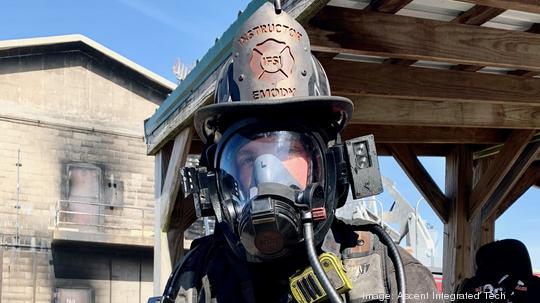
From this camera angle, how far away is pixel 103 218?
66.4 feet

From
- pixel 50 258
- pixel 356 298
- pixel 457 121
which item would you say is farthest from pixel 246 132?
pixel 50 258

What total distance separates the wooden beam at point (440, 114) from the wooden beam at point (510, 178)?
0.53m

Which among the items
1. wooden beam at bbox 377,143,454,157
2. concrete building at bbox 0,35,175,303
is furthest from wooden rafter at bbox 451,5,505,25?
concrete building at bbox 0,35,175,303

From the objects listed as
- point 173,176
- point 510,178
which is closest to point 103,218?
point 510,178

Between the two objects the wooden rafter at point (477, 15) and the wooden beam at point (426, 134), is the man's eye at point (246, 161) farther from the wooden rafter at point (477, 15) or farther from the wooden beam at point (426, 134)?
the wooden beam at point (426, 134)

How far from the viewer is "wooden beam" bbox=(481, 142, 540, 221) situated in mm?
6520

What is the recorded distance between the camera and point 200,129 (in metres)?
2.46

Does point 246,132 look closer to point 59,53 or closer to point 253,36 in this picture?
point 253,36

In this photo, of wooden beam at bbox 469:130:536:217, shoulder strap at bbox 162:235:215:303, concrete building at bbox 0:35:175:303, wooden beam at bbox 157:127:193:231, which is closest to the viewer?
shoulder strap at bbox 162:235:215:303

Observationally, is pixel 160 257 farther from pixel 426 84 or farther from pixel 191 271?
pixel 191 271

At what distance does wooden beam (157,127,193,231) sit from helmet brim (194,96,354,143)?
2713 mm

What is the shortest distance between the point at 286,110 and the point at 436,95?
2988 mm

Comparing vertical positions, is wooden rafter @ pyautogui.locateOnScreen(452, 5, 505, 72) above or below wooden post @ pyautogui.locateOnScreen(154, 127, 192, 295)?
above

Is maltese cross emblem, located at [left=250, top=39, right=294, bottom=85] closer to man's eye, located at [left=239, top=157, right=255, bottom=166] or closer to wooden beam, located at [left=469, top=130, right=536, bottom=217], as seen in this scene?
man's eye, located at [left=239, top=157, right=255, bottom=166]
